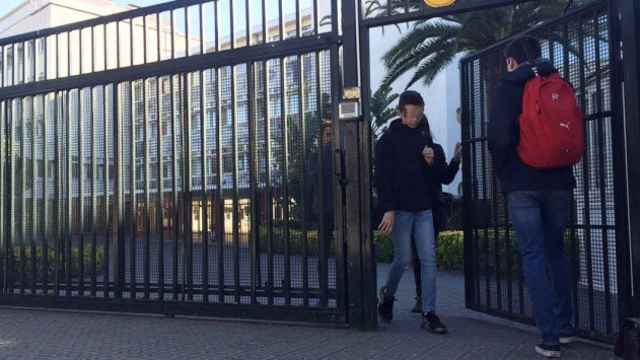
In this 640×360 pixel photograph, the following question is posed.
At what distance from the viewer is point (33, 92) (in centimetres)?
674

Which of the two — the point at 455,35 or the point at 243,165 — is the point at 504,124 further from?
the point at 455,35

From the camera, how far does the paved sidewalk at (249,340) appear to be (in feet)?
14.4

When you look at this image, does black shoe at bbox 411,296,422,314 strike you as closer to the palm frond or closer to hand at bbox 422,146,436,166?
hand at bbox 422,146,436,166

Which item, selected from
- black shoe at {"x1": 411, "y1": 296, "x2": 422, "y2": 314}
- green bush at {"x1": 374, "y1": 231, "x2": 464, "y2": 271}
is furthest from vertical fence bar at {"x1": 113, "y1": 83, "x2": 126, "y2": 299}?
green bush at {"x1": 374, "y1": 231, "x2": 464, "y2": 271}

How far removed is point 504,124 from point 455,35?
9.83m

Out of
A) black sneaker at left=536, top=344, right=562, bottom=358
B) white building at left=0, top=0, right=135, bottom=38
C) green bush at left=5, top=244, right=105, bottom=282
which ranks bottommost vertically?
black sneaker at left=536, top=344, right=562, bottom=358

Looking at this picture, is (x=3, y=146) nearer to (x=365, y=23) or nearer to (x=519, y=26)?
(x=365, y=23)

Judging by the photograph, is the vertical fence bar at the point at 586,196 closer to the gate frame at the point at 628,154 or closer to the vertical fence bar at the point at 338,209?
the gate frame at the point at 628,154

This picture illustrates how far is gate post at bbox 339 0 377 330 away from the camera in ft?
16.9

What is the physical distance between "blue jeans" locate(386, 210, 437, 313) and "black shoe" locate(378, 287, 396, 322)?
0.22 metres

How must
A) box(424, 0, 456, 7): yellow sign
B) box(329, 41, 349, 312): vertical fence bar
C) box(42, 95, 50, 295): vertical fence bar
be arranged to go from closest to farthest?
box(424, 0, 456, 7): yellow sign → box(329, 41, 349, 312): vertical fence bar → box(42, 95, 50, 295): vertical fence bar

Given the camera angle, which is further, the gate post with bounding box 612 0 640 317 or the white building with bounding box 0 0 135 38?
the white building with bounding box 0 0 135 38

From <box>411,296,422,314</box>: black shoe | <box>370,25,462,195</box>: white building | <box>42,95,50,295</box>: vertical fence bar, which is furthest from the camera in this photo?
<box>370,25,462,195</box>: white building

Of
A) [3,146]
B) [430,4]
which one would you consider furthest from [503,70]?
[3,146]
